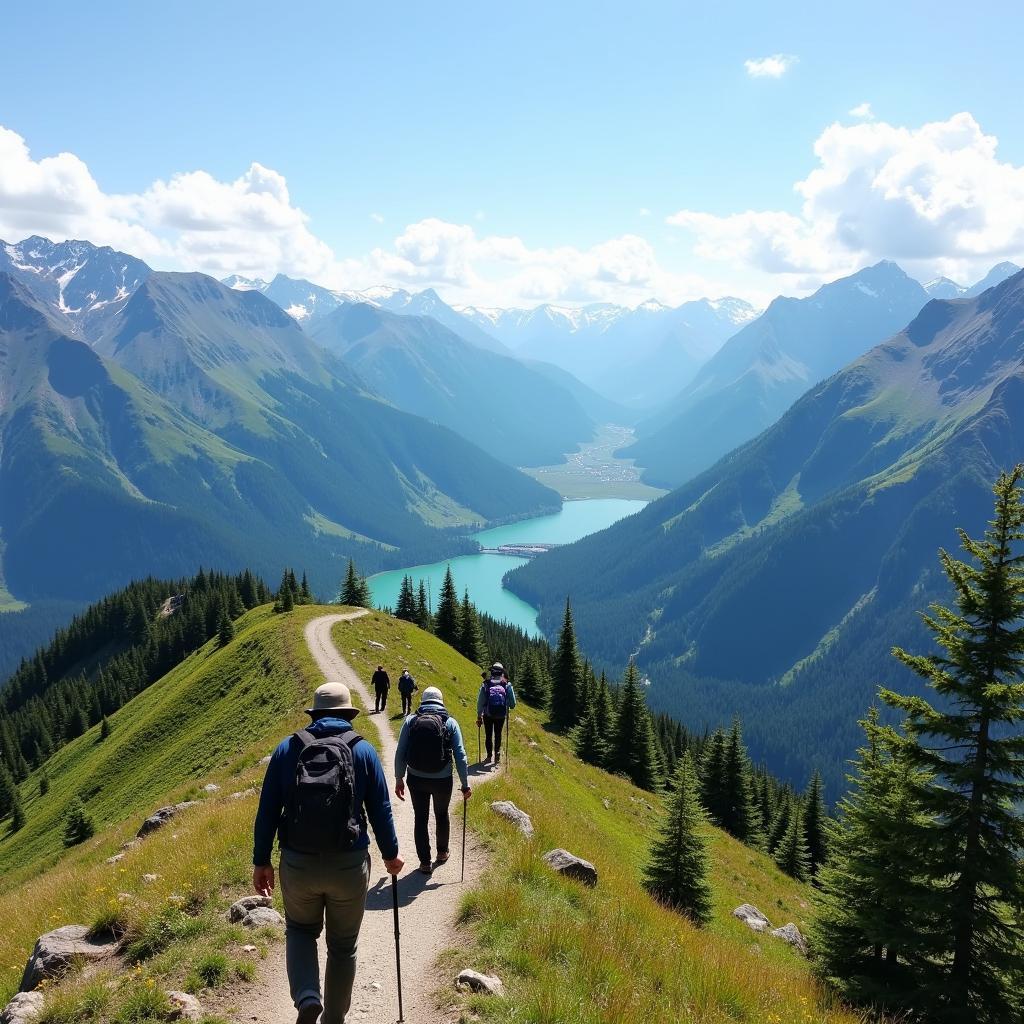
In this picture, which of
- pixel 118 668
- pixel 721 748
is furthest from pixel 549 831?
pixel 118 668

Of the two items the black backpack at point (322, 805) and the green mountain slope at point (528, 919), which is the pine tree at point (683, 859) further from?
the black backpack at point (322, 805)

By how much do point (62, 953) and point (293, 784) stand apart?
5915mm

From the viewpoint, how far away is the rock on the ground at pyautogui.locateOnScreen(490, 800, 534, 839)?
52.7 ft

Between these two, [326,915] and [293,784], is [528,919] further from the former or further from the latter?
[293,784]

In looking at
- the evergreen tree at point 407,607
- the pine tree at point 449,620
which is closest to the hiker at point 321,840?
the pine tree at point 449,620

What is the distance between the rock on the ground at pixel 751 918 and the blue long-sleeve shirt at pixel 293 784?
24550 mm

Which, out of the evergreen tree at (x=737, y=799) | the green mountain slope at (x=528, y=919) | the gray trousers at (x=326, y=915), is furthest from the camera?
the evergreen tree at (x=737, y=799)

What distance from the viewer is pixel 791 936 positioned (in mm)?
26844

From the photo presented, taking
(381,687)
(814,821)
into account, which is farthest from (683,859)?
(814,821)

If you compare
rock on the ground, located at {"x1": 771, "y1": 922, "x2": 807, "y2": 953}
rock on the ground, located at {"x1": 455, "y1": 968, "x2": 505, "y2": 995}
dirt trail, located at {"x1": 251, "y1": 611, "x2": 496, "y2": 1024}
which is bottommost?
rock on the ground, located at {"x1": 771, "y1": 922, "x2": 807, "y2": 953}

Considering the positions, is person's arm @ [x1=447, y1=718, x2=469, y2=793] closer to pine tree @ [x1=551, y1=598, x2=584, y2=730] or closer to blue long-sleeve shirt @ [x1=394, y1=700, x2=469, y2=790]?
blue long-sleeve shirt @ [x1=394, y1=700, x2=469, y2=790]

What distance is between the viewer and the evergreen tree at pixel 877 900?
1541 cm

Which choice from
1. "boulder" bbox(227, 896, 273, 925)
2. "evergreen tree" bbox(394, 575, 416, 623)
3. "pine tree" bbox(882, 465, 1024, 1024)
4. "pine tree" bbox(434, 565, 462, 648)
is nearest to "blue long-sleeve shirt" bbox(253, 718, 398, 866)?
"boulder" bbox(227, 896, 273, 925)

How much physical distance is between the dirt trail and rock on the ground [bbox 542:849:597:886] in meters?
1.49
